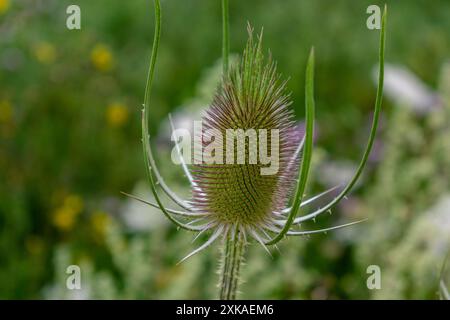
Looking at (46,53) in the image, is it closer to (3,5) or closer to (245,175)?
(3,5)

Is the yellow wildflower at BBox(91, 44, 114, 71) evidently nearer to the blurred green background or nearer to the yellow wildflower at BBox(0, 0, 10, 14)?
the blurred green background

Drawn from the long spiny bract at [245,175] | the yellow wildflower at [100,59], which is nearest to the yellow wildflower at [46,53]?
the yellow wildflower at [100,59]

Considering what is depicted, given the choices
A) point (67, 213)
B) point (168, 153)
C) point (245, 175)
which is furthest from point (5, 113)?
point (245, 175)

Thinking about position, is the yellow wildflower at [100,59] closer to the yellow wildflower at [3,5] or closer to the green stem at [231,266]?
the yellow wildflower at [3,5]

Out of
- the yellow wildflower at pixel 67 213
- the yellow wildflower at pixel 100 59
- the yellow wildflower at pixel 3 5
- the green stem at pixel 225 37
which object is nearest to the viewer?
the green stem at pixel 225 37

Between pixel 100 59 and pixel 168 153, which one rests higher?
pixel 100 59

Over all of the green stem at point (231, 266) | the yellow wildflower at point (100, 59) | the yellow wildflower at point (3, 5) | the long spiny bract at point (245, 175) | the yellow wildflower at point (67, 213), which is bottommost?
the yellow wildflower at point (67, 213)
